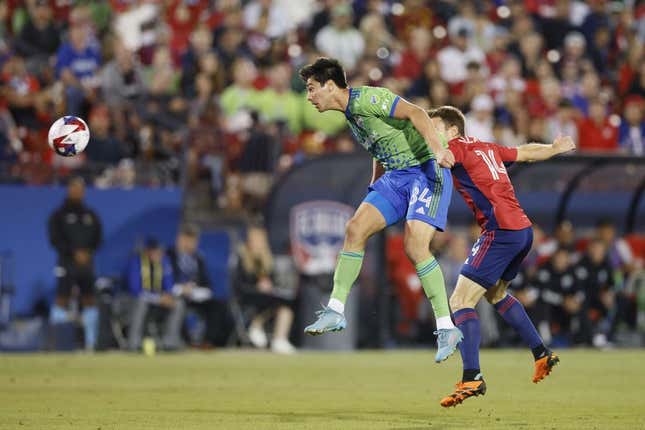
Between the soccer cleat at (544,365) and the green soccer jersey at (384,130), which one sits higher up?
the green soccer jersey at (384,130)

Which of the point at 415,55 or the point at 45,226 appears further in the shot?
the point at 415,55

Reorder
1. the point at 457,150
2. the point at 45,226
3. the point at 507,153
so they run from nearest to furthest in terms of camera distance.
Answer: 1. the point at 457,150
2. the point at 507,153
3. the point at 45,226

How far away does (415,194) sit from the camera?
10945mm

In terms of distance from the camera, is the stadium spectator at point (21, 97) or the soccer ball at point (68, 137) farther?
the stadium spectator at point (21, 97)

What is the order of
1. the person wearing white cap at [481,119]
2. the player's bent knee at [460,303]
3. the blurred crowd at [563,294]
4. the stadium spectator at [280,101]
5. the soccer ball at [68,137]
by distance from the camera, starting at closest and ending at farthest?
the player's bent knee at [460,303], the soccer ball at [68,137], the blurred crowd at [563,294], the person wearing white cap at [481,119], the stadium spectator at [280,101]

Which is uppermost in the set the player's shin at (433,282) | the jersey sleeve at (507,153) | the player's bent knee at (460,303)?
the jersey sleeve at (507,153)

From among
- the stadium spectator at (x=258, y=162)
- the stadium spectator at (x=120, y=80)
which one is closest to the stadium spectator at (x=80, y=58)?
the stadium spectator at (x=120, y=80)

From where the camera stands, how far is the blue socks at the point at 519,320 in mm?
11438

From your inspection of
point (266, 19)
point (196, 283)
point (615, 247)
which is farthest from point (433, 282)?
point (266, 19)

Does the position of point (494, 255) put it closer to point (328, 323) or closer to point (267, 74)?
point (328, 323)

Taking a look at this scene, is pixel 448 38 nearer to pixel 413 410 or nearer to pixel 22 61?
pixel 22 61

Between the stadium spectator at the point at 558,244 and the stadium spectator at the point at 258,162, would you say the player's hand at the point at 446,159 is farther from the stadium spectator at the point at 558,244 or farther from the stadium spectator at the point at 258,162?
the stadium spectator at the point at 558,244

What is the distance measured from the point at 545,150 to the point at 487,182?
548 mm

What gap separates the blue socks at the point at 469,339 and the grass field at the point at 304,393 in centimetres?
37
